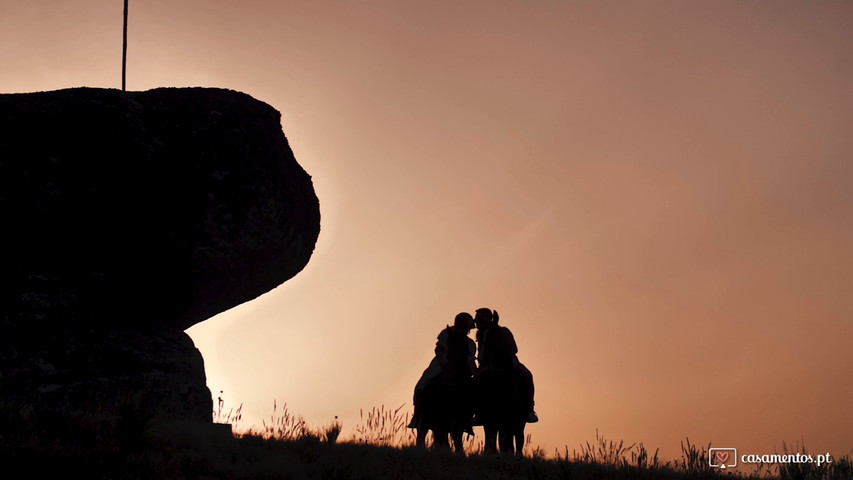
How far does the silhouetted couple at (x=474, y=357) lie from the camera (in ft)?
44.8

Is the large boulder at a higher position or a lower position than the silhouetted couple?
higher

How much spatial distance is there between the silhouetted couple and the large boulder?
3927 millimetres

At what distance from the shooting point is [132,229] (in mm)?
14969

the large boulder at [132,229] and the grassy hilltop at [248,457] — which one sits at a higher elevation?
the large boulder at [132,229]

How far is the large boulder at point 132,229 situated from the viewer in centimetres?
1370

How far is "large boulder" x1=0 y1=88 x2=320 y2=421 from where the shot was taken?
1370cm

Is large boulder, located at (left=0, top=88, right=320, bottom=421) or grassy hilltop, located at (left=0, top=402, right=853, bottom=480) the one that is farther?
large boulder, located at (left=0, top=88, right=320, bottom=421)

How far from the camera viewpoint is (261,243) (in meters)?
15.5

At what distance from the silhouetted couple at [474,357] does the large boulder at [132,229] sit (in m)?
3.93

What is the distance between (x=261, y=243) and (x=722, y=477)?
343 inches

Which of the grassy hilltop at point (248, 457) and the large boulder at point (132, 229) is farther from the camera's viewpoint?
the large boulder at point (132, 229)

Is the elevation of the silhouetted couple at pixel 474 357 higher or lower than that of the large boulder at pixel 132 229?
lower

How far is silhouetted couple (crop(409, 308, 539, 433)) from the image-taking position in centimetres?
1365

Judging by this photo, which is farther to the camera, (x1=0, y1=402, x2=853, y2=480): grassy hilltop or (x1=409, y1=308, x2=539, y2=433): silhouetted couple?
(x1=409, y1=308, x2=539, y2=433): silhouetted couple
